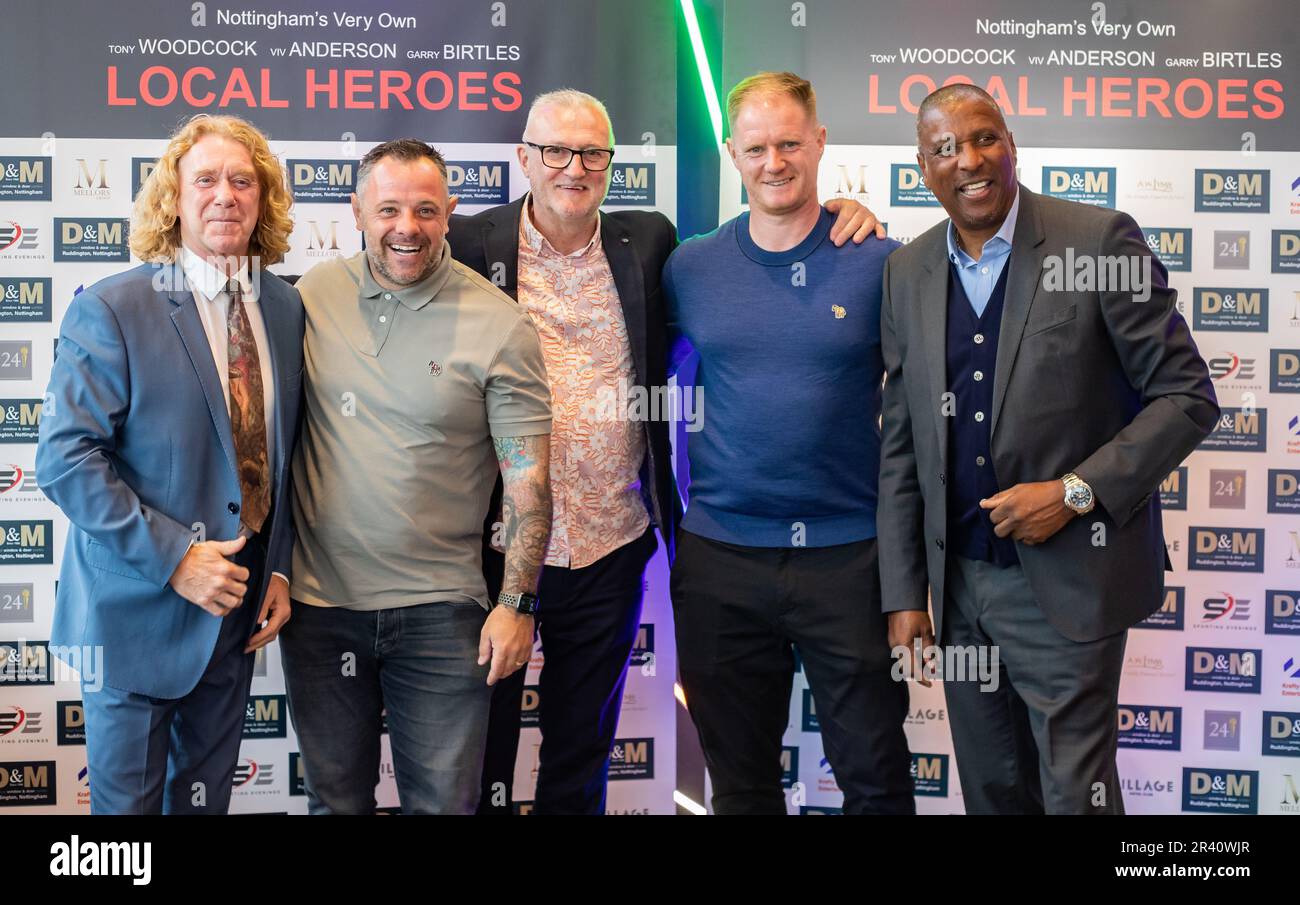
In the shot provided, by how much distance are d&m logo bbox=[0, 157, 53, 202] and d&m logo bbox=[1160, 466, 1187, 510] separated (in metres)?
4.11

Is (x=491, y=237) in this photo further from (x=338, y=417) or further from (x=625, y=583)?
(x=625, y=583)

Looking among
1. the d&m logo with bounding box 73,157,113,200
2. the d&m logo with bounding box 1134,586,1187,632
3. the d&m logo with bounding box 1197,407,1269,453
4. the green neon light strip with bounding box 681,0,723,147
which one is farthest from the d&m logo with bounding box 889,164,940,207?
the d&m logo with bounding box 73,157,113,200

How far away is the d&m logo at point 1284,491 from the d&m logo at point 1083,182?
3.74ft

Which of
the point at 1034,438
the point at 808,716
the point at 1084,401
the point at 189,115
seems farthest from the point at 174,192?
the point at 808,716

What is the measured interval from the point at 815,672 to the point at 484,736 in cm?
98

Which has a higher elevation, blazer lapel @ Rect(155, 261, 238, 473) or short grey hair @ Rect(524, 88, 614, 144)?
short grey hair @ Rect(524, 88, 614, 144)

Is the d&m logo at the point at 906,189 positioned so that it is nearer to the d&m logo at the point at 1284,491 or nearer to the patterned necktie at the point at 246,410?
the d&m logo at the point at 1284,491

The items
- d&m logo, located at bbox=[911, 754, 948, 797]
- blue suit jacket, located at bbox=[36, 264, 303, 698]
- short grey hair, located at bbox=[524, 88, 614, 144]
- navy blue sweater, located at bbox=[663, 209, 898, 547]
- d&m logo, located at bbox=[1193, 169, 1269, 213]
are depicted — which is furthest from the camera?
d&m logo, located at bbox=[911, 754, 948, 797]

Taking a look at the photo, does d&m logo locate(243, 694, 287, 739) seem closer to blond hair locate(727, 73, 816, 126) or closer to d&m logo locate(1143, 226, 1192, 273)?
blond hair locate(727, 73, 816, 126)

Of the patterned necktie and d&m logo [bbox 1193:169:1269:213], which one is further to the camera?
d&m logo [bbox 1193:169:1269:213]

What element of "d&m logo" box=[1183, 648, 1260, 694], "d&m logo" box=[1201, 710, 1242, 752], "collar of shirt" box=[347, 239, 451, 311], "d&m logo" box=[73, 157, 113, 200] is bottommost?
"d&m logo" box=[1201, 710, 1242, 752]

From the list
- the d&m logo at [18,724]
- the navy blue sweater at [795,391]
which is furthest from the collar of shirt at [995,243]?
the d&m logo at [18,724]

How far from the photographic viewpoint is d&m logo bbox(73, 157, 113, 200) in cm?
376

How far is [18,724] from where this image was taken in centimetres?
384
